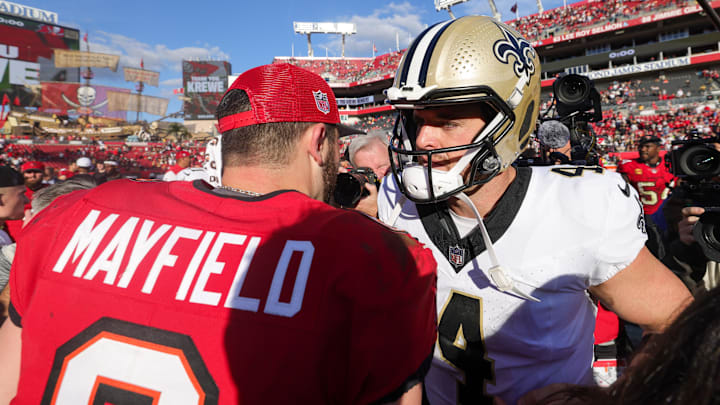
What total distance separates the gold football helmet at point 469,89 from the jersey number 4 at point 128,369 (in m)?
1.01

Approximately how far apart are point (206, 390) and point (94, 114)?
70219mm

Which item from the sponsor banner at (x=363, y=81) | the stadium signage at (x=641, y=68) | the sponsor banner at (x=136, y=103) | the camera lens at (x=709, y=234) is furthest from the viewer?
the sponsor banner at (x=136, y=103)

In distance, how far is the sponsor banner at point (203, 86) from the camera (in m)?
59.7

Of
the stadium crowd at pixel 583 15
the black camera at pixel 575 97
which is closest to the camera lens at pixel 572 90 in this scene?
the black camera at pixel 575 97

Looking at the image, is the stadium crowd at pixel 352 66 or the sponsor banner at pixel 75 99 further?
the sponsor banner at pixel 75 99

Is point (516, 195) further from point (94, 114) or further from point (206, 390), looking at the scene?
point (94, 114)

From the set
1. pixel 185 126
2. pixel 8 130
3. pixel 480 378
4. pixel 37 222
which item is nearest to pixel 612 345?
pixel 480 378

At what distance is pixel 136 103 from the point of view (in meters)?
64.8

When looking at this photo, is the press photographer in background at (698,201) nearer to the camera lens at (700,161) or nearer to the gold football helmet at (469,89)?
the camera lens at (700,161)

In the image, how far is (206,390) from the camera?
92 cm

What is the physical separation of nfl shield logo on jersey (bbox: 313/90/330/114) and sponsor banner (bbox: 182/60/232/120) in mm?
62669

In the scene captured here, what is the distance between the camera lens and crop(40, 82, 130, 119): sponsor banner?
171 ft

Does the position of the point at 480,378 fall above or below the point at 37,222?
below

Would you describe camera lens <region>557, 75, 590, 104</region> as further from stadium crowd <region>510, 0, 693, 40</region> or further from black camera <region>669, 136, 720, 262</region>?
stadium crowd <region>510, 0, 693, 40</region>
